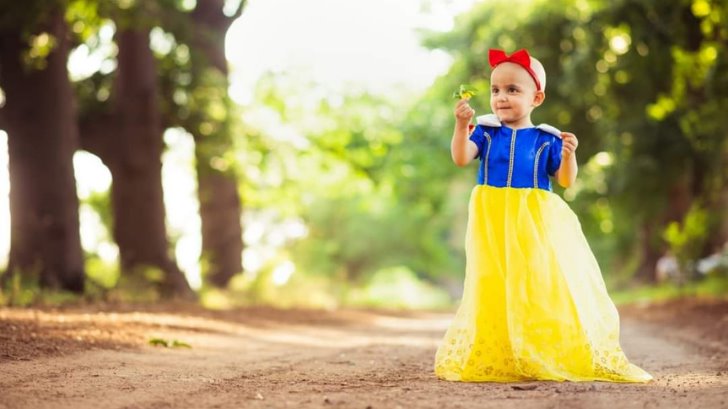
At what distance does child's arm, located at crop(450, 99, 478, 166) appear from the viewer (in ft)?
20.6

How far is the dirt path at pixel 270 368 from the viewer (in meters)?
5.11

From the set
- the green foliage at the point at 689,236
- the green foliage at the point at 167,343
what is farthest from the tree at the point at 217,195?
the green foliage at the point at 167,343

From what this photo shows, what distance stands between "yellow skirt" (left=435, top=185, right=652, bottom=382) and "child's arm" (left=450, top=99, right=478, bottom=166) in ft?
0.87

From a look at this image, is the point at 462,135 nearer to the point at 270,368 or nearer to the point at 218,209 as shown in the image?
the point at 270,368

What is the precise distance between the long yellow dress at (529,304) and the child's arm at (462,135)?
0.26 meters

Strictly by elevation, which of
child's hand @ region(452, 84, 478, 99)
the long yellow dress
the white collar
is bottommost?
the long yellow dress

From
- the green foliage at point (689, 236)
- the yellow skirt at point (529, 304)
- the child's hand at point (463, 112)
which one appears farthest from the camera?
the green foliage at point (689, 236)

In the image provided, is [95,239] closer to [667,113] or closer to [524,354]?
[667,113]

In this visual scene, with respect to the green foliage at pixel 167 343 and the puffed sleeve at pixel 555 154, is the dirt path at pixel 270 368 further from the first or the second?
the puffed sleeve at pixel 555 154

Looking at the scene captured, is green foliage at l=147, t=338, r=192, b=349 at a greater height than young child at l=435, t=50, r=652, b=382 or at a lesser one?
lesser

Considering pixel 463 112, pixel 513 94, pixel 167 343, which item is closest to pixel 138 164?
pixel 167 343

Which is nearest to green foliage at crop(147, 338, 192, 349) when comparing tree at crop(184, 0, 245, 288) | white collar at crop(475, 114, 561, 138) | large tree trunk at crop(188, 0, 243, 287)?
white collar at crop(475, 114, 561, 138)

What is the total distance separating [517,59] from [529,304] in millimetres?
1615

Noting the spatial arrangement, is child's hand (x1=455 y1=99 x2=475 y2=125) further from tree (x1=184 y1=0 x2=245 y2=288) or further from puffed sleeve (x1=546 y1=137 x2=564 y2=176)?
tree (x1=184 y1=0 x2=245 y2=288)
